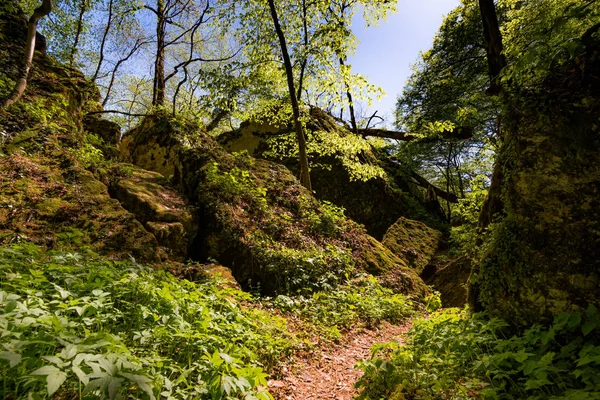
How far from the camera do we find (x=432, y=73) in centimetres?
1466

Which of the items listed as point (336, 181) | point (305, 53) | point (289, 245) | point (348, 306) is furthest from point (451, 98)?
point (348, 306)

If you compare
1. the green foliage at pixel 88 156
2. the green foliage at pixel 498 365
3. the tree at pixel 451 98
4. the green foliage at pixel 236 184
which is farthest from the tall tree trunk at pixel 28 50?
the tree at pixel 451 98

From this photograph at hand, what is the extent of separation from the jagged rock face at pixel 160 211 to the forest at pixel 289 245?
0.05m

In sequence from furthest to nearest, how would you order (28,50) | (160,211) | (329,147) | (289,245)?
(329,147), (289,245), (160,211), (28,50)

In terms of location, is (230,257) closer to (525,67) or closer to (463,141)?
(525,67)

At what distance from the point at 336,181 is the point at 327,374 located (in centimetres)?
1140

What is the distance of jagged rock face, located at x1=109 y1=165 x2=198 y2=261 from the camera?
21.3ft

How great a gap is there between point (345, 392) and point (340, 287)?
11.4ft

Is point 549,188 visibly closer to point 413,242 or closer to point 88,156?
point 88,156

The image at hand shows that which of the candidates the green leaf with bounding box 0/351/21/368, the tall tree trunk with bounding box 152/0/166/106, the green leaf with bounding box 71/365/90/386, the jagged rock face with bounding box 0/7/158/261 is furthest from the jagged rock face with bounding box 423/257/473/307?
the tall tree trunk with bounding box 152/0/166/106

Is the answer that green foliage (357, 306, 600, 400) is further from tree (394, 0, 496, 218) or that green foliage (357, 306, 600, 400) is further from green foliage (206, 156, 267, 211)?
tree (394, 0, 496, 218)

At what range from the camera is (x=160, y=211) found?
6996mm

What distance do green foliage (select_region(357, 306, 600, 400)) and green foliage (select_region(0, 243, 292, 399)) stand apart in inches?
61.5

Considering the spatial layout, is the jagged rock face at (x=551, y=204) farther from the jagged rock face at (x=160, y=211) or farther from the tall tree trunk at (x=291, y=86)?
the tall tree trunk at (x=291, y=86)
